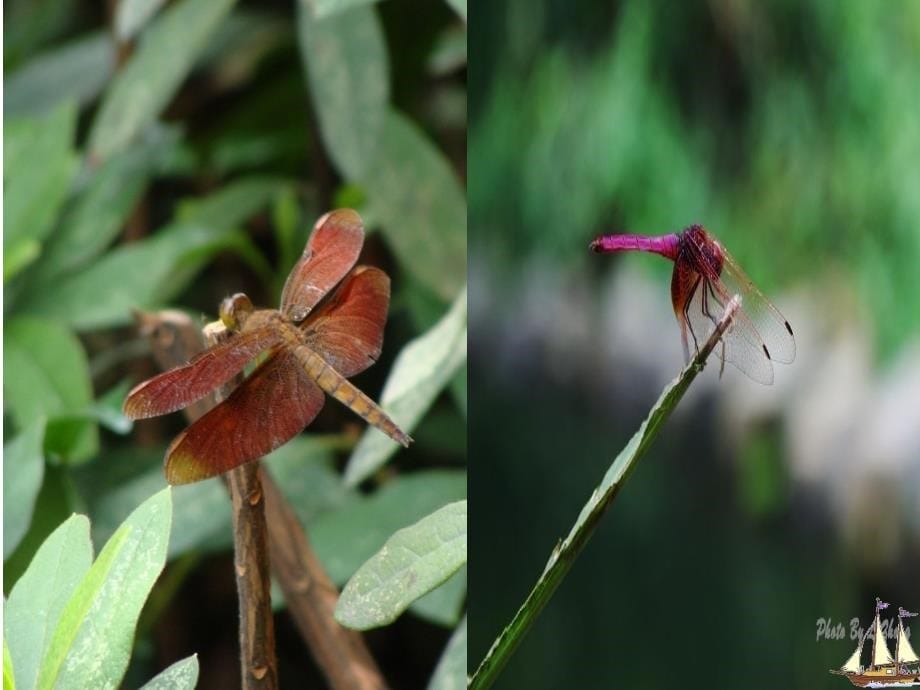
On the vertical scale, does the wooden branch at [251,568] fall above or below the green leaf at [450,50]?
below

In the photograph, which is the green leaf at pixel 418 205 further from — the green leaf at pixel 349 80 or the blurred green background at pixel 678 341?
the blurred green background at pixel 678 341

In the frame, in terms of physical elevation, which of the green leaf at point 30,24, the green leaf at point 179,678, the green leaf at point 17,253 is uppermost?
the green leaf at point 30,24

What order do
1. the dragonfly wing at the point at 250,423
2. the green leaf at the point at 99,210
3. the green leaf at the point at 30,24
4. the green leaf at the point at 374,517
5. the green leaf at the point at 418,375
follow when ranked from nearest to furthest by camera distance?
the dragonfly wing at the point at 250,423, the green leaf at the point at 418,375, the green leaf at the point at 374,517, the green leaf at the point at 99,210, the green leaf at the point at 30,24

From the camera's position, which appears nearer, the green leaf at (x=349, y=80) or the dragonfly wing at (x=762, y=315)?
the dragonfly wing at (x=762, y=315)

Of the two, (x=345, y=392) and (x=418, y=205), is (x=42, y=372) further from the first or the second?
(x=345, y=392)

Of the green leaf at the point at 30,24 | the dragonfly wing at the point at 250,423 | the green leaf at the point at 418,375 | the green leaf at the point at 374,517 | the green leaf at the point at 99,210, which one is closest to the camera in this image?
the dragonfly wing at the point at 250,423

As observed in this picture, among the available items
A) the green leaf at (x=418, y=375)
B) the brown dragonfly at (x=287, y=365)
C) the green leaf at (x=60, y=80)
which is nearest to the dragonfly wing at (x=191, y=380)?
the brown dragonfly at (x=287, y=365)

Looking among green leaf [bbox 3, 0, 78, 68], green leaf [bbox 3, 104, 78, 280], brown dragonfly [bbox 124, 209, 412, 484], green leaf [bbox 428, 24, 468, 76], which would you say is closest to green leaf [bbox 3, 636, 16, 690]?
brown dragonfly [bbox 124, 209, 412, 484]

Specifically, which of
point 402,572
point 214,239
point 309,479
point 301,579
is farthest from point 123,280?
point 402,572

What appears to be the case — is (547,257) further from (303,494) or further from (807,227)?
(303,494)
